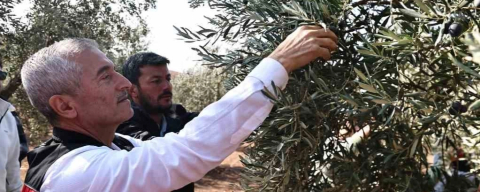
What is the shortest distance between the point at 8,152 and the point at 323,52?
8.54 feet

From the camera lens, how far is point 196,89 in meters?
19.9

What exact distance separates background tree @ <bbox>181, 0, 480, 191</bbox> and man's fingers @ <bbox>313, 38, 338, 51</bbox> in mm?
63

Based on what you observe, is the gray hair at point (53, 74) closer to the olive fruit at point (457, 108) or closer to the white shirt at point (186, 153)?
the white shirt at point (186, 153)

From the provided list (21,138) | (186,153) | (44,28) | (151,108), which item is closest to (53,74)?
(186,153)

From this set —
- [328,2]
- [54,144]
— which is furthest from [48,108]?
[328,2]

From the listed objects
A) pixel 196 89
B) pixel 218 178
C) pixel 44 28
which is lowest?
pixel 218 178

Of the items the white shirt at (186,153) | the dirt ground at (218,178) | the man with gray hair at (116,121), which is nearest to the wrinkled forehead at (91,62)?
the man with gray hair at (116,121)

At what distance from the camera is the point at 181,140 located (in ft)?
5.12

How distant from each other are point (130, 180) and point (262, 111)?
456mm

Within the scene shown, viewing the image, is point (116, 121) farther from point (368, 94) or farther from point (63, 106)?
point (368, 94)

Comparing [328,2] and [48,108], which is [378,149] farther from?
[48,108]

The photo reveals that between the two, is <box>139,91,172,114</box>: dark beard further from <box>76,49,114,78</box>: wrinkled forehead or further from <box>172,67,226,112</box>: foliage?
<box>172,67,226,112</box>: foliage

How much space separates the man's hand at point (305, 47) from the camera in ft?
4.78

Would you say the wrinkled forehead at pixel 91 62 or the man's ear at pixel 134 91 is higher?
the wrinkled forehead at pixel 91 62
